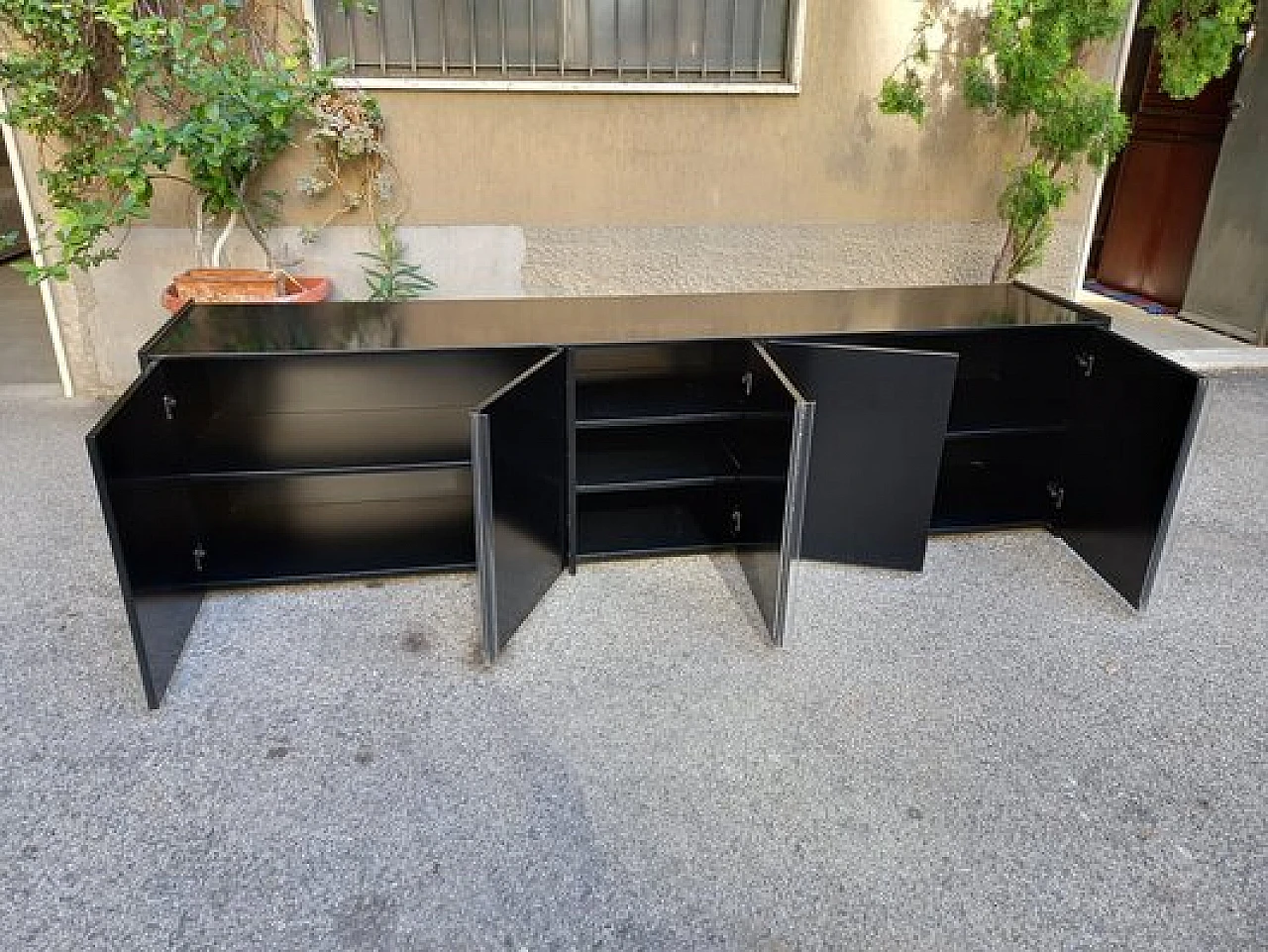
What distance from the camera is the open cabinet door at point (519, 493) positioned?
214cm

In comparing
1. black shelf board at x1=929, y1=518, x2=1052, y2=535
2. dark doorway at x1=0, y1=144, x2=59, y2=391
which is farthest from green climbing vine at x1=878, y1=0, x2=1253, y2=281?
dark doorway at x1=0, y1=144, x2=59, y2=391

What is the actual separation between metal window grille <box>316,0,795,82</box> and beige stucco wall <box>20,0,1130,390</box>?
0.12 metres

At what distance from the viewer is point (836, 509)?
2.87 m

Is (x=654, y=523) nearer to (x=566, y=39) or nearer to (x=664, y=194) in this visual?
(x=664, y=194)

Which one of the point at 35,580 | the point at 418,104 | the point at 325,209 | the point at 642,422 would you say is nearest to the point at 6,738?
the point at 35,580

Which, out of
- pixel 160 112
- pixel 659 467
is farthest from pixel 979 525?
pixel 160 112

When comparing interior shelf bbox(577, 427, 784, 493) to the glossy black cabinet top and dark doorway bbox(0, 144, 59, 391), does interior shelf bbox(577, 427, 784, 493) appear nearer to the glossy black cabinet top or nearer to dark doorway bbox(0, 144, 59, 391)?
the glossy black cabinet top

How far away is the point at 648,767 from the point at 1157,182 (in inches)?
208

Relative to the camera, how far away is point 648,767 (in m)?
2.08

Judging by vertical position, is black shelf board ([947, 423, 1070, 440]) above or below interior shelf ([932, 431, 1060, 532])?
above

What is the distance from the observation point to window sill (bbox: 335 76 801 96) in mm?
3760

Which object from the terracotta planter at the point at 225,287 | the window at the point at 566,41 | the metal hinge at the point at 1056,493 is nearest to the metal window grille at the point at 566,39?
the window at the point at 566,41

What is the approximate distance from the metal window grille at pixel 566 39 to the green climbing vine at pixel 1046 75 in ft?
2.16

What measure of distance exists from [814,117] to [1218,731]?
3010 millimetres
